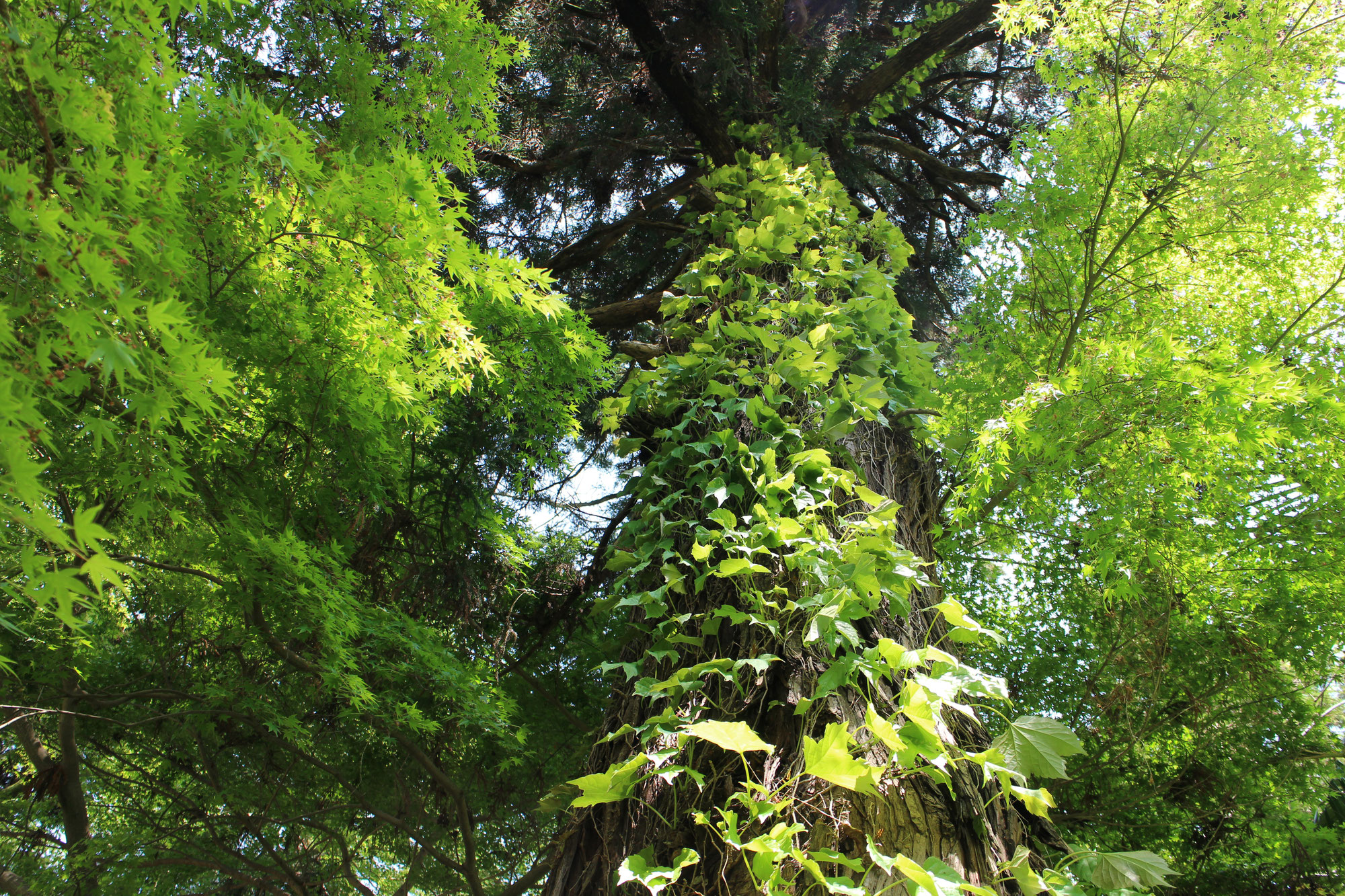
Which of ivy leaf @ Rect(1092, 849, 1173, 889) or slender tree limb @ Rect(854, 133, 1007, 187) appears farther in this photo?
slender tree limb @ Rect(854, 133, 1007, 187)

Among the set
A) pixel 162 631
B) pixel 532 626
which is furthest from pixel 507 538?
pixel 162 631

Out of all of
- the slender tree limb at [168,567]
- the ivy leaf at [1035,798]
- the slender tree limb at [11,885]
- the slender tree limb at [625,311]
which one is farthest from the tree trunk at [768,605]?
the slender tree limb at [11,885]

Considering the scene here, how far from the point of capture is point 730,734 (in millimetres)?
1121

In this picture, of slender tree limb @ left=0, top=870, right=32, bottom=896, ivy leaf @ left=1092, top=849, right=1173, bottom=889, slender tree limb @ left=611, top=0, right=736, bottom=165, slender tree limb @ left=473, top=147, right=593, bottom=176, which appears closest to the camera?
ivy leaf @ left=1092, top=849, right=1173, bottom=889

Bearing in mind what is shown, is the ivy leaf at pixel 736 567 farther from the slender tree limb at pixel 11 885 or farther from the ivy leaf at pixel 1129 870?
the slender tree limb at pixel 11 885

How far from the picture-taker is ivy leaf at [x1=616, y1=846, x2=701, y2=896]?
3.55 feet

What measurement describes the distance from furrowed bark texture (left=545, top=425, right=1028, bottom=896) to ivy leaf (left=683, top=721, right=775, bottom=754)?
0.56 feet

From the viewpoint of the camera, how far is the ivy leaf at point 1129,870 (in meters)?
1.04

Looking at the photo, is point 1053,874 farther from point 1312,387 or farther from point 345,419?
point 345,419

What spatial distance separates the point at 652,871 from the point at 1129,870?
28.4 inches

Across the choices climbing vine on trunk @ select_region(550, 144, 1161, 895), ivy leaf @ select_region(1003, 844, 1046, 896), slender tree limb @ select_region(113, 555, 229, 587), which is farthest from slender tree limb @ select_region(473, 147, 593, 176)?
ivy leaf @ select_region(1003, 844, 1046, 896)

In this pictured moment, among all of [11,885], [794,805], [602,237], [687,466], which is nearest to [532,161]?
[602,237]

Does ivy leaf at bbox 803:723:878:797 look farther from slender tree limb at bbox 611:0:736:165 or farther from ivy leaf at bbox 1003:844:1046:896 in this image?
slender tree limb at bbox 611:0:736:165

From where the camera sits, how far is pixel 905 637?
1.59m
